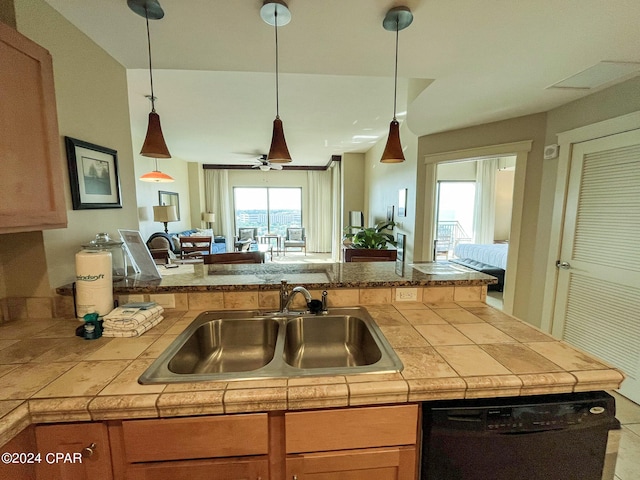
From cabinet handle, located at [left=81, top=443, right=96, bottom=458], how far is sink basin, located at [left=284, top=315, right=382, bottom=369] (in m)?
0.67

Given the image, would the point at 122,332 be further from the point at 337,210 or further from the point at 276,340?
the point at 337,210

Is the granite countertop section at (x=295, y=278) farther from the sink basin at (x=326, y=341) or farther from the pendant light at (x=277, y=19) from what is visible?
the pendant light at (x=277, y=19)

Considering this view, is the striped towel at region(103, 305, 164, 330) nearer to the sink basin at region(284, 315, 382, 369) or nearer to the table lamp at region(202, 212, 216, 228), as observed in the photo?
the sink basin at region(284, 315, 382, 369)

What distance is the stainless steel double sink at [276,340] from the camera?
114 centimetres

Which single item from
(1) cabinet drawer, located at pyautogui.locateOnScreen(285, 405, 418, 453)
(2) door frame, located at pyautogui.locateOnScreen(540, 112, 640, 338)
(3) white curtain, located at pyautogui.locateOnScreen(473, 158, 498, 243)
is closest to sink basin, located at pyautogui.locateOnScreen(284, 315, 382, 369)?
(1) cabinet drawer, located at pyautogui.locateOnScreen(285, 405, 418, 453)

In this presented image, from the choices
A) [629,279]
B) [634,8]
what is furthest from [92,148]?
[629,279]

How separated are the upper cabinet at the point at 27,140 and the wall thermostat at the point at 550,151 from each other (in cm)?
345

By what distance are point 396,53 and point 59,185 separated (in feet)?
6.06

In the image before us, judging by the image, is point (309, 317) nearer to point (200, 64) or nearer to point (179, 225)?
point (200, 64)

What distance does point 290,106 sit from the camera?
10.3 feet

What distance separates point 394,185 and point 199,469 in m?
4.14

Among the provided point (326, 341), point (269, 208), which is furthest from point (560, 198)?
point (269, 208)

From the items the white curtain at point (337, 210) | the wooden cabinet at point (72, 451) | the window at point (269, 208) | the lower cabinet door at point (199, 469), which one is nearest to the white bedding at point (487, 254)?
the white curtain at point (337, 210)

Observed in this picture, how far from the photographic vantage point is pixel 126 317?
108 centimetres
